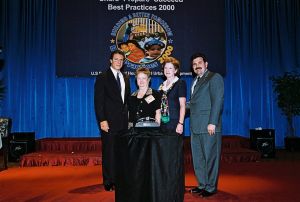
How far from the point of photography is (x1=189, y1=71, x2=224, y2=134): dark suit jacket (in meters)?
3.54

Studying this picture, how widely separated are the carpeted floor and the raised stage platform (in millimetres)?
264

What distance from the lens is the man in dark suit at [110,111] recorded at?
3896 millimetres

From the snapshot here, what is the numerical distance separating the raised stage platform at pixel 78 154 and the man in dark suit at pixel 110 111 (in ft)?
8.04

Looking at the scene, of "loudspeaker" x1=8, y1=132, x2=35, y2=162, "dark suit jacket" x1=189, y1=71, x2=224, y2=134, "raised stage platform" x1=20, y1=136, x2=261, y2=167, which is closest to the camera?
"dark suit jacket" x1=189, y1=71, x2=224, y2=134

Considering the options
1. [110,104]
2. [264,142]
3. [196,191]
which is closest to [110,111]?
[110,104]

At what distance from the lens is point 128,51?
795cm

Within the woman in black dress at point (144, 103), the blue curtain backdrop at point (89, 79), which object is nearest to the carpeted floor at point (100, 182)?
the woman in black dress at point (144, 103)

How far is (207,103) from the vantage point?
362 centimetres

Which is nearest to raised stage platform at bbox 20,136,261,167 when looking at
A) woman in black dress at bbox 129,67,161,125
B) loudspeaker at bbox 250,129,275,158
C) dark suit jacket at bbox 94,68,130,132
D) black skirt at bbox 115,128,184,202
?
loudspeaker at bbox 250,129,275,158

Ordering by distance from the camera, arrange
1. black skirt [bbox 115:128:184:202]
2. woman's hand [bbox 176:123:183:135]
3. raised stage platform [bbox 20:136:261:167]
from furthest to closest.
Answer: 1. raised stage platform [bbox 20:136:261:167]
2. woman's hand [bbox 176:123:183:135]
3. black skirt [bbox 115:128:184:202]

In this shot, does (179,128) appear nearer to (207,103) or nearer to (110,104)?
(207,103)

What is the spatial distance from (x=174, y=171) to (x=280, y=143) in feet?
21.8

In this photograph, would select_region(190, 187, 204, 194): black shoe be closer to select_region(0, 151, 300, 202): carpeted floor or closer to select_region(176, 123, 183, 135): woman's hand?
select_region(0, 151, 300, 202): carpeted floor

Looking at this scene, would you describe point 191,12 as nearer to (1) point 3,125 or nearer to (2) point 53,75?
(2) point 53,75
